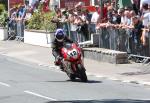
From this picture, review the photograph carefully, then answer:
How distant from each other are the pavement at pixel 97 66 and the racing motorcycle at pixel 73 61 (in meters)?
1.27

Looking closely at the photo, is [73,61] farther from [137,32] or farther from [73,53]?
[137,32]

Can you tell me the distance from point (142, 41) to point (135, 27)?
2.31ft

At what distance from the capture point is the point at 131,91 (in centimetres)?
1666

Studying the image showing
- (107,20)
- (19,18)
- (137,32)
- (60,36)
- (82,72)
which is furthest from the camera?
(19,18)

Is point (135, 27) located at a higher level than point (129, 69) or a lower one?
higher

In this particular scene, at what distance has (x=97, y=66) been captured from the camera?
23125 mm

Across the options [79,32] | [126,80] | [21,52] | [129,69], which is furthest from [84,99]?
[21,52]

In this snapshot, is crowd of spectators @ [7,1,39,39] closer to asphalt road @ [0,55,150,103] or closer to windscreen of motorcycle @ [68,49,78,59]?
asphalt road @ [0,55,150,103]

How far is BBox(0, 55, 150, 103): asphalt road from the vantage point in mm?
15048

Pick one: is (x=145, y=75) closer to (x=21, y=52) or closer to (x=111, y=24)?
(x=111, y=24)

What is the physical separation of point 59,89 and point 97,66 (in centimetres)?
609

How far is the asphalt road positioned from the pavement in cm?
55

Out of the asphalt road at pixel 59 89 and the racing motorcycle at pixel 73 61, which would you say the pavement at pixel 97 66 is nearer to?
the asphalt road at pixel 59 89

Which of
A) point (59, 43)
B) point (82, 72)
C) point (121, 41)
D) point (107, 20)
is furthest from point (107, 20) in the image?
point (82, 72)
